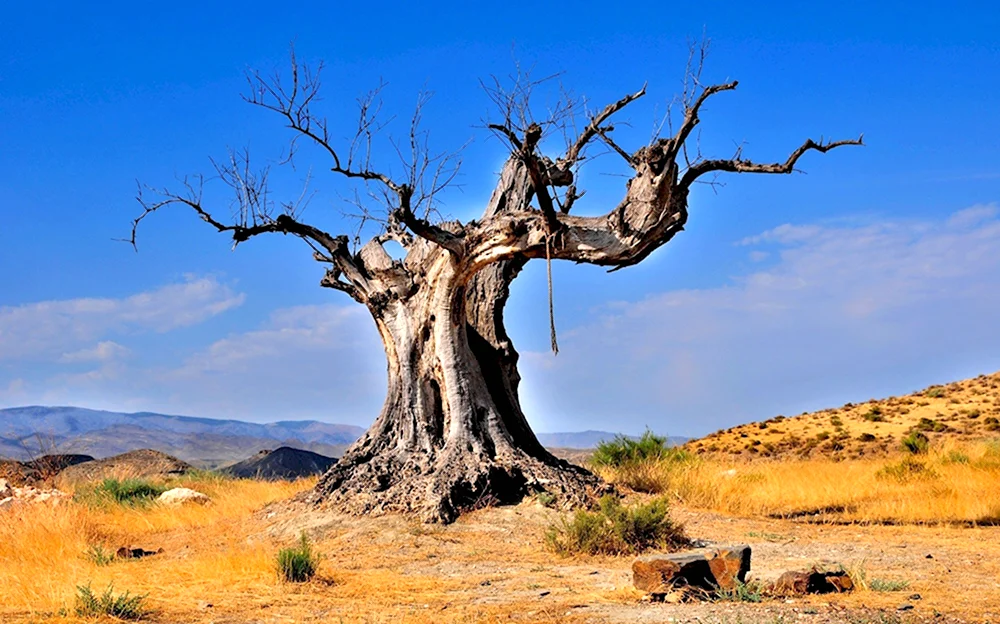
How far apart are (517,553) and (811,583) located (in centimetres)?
425

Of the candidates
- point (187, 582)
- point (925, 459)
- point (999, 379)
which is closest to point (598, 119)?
point (187, 582)

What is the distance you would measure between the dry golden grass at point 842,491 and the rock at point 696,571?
710 cm

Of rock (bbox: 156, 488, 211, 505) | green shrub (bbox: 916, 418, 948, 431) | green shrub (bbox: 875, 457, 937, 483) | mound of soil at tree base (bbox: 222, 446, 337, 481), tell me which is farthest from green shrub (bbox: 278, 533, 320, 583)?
green shrub (bbox: 916, 418, 948, 431)

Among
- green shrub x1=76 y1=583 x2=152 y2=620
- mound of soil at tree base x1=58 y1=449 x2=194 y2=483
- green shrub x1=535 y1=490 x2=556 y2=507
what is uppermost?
mound of soil at tree base x1=58 y1=449 x2=194 y2=483

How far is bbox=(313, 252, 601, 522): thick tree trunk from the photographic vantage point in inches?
531

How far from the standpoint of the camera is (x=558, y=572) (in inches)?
379

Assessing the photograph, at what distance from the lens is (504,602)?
26.2 ft

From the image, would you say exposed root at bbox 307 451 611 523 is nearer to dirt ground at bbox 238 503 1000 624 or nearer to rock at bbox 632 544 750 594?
dirt ground at bbox 238 503 1000 624

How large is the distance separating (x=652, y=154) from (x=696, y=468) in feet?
23.4

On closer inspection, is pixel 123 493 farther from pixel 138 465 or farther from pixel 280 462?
pixel 280 462

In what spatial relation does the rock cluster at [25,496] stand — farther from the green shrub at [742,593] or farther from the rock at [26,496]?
the green shrub at [742,593]

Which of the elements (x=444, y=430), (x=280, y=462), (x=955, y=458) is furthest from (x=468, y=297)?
(x=280, y=462)

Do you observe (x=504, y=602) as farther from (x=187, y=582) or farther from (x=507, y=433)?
(x=507, y=433)

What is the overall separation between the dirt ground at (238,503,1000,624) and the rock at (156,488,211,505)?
3762mm
